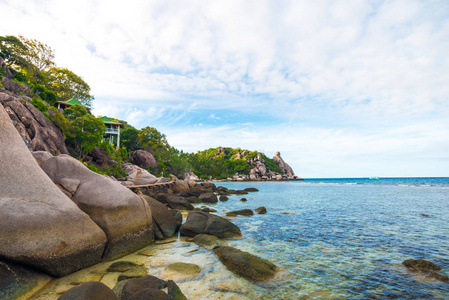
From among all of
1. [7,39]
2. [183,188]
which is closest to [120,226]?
[183,188]

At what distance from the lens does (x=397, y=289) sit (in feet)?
19.1

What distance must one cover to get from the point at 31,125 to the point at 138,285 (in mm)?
26285

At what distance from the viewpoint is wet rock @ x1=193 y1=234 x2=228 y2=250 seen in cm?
936

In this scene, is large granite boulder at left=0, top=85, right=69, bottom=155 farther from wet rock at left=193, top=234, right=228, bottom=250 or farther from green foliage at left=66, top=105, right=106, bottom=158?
wet rock at left=193, top=234, right=228, bottom=250

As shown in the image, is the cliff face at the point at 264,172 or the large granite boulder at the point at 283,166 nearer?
the cliff face at the point at 264,172

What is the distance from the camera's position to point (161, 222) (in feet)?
33.8

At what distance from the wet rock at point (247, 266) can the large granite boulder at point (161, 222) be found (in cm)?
381

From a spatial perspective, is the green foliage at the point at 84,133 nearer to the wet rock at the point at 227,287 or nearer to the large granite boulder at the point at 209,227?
the large granite boulder at the point at 209,227

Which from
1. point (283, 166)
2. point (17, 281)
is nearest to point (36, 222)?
point (17, 281)

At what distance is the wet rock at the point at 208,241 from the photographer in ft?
30.7

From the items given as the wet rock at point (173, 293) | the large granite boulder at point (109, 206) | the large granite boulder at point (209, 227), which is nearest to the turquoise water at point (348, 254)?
the large granite boulder at point (209, 227)

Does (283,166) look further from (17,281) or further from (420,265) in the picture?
(17,281)

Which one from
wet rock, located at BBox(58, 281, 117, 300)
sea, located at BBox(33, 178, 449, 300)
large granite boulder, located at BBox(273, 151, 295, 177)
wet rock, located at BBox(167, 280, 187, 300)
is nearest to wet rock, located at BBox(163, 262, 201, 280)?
sea, located at BBox(33, 178, 449, 300)

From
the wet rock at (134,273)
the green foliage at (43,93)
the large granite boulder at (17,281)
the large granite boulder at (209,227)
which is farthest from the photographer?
the green foliage at (43,93)
